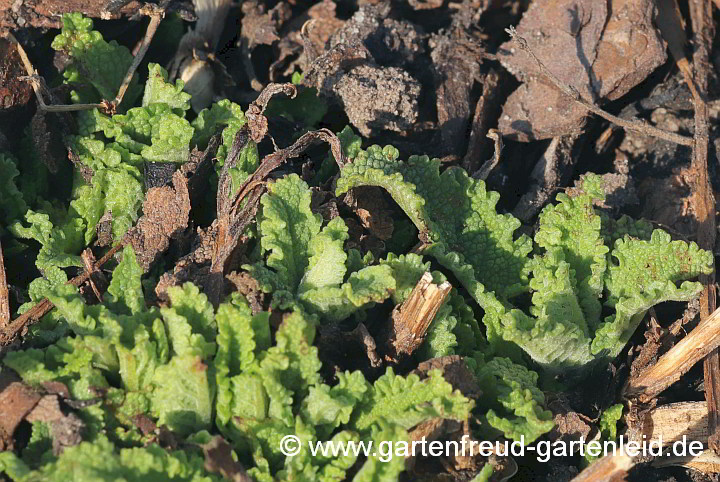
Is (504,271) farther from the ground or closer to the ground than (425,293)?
closer to the ground

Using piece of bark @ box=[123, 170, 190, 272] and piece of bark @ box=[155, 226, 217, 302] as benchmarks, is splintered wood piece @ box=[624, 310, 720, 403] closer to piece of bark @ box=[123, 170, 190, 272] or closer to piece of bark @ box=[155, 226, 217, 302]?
piece of bark @ box=[155, 226, 217, 302]

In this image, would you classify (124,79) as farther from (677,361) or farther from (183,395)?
(677,361)

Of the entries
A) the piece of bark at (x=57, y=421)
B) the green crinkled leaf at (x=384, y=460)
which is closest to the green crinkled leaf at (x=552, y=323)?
the green crinkled leaf at (x=384, y=460)

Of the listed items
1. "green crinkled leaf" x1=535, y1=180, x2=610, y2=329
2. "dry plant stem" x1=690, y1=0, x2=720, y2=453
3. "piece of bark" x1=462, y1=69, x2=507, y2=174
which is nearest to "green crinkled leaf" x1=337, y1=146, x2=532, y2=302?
"green crinkled leaf" x1=535, y1=180, x2=610, y2=329

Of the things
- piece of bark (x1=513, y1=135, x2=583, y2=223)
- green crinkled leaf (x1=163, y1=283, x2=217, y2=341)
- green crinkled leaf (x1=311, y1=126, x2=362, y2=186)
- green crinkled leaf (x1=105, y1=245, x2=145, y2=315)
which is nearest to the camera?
green crinkled leaf (x1=163, y1=283, x2=217, y2=341)

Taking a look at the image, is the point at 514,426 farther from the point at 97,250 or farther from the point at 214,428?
the point at 97,250

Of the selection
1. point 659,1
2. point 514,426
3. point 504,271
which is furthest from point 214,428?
point 659,1
